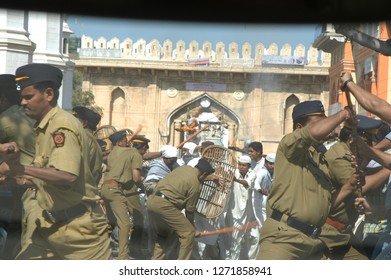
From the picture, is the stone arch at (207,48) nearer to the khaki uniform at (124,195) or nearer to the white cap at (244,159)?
the white cap at (244,159)

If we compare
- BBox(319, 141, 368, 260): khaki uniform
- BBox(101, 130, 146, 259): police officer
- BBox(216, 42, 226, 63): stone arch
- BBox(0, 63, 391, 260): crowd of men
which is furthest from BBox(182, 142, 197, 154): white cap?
BBox(319, 141, 368, 260): khaki uniform

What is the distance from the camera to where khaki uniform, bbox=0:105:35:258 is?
6309 millimetres

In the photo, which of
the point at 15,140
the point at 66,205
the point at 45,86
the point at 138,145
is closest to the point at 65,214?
the point at 66,205

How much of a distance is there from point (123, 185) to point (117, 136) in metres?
1.32

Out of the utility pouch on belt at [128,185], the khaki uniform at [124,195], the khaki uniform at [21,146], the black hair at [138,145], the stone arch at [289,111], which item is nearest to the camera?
the khaki uniform at [21,146]

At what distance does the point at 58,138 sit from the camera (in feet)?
19.5

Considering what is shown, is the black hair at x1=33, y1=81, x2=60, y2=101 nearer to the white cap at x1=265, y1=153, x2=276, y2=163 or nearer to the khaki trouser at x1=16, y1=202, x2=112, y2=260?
the khaki trouser at x1=16, y1=202, x2=112, y2=260

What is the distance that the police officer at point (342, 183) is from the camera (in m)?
6.87

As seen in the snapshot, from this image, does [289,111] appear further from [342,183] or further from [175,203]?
[175,203]

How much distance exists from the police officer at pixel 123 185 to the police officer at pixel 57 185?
37cm

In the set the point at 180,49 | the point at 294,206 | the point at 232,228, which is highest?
the point at 180,49

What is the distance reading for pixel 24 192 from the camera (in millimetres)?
6457

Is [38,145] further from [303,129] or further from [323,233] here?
[323,233]

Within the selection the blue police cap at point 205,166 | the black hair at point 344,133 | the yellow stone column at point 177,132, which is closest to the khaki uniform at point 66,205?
the yellow stone column at point 177,132
